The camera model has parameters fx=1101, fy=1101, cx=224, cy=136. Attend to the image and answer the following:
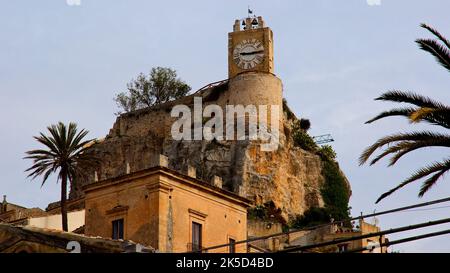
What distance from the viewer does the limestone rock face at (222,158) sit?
81.1 m

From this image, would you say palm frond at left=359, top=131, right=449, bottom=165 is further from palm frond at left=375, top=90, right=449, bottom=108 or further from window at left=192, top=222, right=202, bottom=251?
window at left=192, top=222, right=202, bottom=251

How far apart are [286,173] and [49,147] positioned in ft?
82.9

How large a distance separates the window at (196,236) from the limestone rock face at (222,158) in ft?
92.9

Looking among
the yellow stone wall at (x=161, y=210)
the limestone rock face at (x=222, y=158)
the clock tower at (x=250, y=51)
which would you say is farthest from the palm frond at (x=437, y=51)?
the clock tower at (x=250, y=51)

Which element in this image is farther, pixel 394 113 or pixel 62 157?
pixel 62 157

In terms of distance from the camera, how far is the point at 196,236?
48.3 m

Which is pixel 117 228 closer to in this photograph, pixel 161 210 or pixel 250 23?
pixel 161 210

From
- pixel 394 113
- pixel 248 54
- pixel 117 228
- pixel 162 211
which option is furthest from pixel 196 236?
pixel 248 54

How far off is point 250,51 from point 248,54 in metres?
0.30

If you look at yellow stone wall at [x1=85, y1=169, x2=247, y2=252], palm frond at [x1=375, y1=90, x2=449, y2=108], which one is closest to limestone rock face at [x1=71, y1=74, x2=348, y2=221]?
yellow stone wall at [x1=85, y1=169, x2=247, y2=252]
